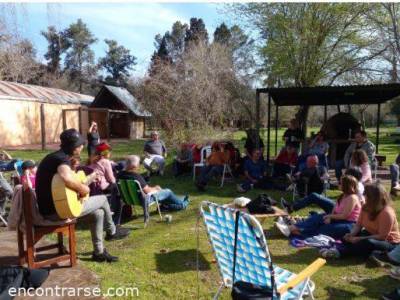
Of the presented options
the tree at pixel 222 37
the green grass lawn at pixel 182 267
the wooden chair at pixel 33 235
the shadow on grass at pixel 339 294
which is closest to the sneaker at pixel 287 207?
the green grass lawn at pixel 182 267

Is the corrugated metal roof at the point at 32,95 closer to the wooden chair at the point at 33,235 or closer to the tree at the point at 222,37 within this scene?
the tree at the point at 222,37

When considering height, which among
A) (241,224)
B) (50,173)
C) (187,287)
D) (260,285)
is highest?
(50,173)

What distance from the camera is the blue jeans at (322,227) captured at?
5.41m

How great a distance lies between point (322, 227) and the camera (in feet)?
18.6

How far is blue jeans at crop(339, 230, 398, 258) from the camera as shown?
15.8 ft

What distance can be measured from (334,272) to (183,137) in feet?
42.8

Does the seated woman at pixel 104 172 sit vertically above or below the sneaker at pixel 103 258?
above

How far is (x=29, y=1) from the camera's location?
5242 millimetres

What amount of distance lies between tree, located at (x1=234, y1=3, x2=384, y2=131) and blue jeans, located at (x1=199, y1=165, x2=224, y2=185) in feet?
22.1

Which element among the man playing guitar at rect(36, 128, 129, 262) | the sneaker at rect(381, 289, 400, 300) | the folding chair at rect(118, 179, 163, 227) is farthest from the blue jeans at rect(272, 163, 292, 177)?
the sneaker at rect(381, 289, 400, 300)

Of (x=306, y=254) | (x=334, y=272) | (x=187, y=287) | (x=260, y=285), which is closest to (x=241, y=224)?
(x=260, y=285)

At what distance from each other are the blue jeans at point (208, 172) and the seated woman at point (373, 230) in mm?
4912

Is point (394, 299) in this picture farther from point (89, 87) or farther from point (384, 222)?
point (89, 87)

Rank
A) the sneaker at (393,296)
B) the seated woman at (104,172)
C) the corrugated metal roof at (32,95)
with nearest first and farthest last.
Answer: the sneaker at (393,296)
the seated woman at (104,172)
the corrugated metal roof at (32,95)
